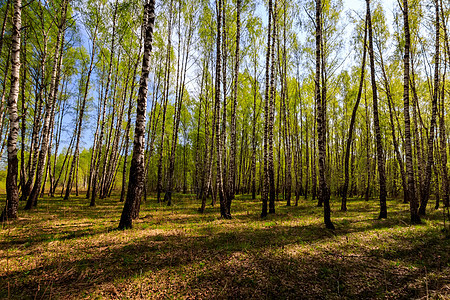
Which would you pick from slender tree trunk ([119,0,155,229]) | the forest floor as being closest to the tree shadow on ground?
the forest floor

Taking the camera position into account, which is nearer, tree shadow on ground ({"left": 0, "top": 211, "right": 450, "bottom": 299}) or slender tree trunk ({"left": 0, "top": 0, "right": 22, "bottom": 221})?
tree shadow on ground ({"left": 0, "top": 211, "right": 450, "bottom": 299})

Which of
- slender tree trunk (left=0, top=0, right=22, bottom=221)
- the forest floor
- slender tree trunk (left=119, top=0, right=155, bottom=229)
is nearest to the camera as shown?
the forest floor

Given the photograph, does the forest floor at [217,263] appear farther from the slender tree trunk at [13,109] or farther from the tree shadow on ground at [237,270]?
the slender tree trunk at [13,109]

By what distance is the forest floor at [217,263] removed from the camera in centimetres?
355

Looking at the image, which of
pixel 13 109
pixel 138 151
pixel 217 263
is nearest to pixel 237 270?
pixel 217 263

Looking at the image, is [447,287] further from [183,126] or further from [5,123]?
[183,126]

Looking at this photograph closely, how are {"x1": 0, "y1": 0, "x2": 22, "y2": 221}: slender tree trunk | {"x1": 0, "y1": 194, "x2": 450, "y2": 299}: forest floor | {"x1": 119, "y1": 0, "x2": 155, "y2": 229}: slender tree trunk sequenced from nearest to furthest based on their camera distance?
{"x1": 0, "y1": 194, "x2": 450, "y2": 299}: forest floor → {"x1": 119, "y1": 0, "x2": 155, "y2": 229}: slender tree trunk → {"x1": 0, "y1": 0, "x2": 22, "y2": 221}: slender tree trunk

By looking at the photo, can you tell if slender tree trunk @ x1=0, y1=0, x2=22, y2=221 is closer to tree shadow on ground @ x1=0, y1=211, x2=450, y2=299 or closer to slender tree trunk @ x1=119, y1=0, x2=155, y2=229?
slender tree trunk @ x1=119, y1=0, x2=155, y2=229

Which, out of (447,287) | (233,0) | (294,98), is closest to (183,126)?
(294,98)

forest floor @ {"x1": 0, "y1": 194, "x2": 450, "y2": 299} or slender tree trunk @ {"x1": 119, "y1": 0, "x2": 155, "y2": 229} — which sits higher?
slender tree trunk @ {"x1": 119, "y1": 0, "x2": 155, "y2": 229}

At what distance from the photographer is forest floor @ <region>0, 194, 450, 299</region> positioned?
11.6 feet

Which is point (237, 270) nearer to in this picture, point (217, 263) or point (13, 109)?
point (217, 263)

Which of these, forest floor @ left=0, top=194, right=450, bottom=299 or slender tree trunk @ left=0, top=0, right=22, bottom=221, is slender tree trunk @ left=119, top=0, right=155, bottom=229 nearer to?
forest floor @ left=0, top=194, right=450, bottom=299

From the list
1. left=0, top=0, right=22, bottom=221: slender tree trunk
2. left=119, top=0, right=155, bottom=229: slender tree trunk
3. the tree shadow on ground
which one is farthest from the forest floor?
left=0, top=0, right=22, bottom=221: slender tree trunk
